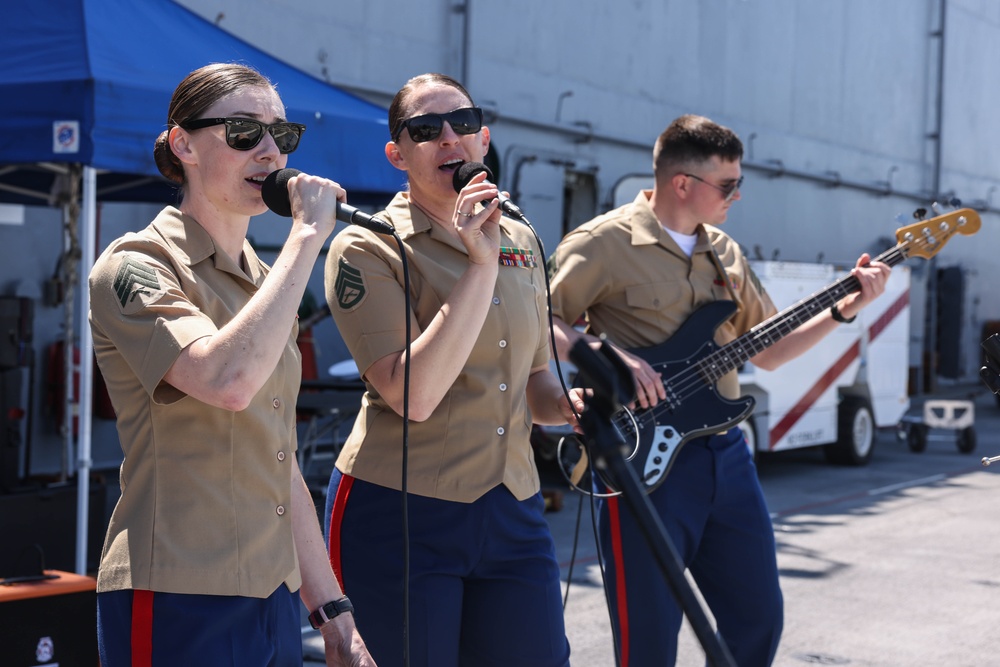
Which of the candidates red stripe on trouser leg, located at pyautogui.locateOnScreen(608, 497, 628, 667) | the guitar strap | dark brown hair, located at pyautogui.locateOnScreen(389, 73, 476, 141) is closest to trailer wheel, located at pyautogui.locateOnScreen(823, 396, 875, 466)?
the guitar strap

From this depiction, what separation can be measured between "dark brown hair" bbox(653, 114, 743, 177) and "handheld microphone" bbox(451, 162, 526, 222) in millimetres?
1169

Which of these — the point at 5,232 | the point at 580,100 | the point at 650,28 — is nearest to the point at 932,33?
the point at 650,28

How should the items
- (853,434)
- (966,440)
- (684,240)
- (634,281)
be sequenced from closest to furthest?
(634,281) → (684,240) → (853,434) → (966,440)

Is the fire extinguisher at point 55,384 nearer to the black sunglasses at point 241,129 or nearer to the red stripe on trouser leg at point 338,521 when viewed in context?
the red stripe on trouser leg at point 338,521

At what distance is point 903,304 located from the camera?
39.9 ft

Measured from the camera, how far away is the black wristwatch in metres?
2.27

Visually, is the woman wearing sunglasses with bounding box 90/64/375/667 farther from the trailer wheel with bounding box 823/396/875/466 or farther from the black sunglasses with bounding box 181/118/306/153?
the trailer wheel with bounding box 823/396/875/466

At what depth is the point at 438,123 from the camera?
2.69 meters

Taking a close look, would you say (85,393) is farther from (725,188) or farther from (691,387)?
(725,188)

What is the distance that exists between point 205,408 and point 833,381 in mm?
9899

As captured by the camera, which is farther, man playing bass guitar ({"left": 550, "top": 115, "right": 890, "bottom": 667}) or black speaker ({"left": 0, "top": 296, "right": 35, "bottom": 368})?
black speaker ({"left": 0, "top": 296, "right": 35, "bottom": 368})

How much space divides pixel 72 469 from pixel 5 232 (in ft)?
6.36

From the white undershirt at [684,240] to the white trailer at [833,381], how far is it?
6.23 metres

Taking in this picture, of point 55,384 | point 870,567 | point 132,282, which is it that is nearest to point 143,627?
point 132,282
